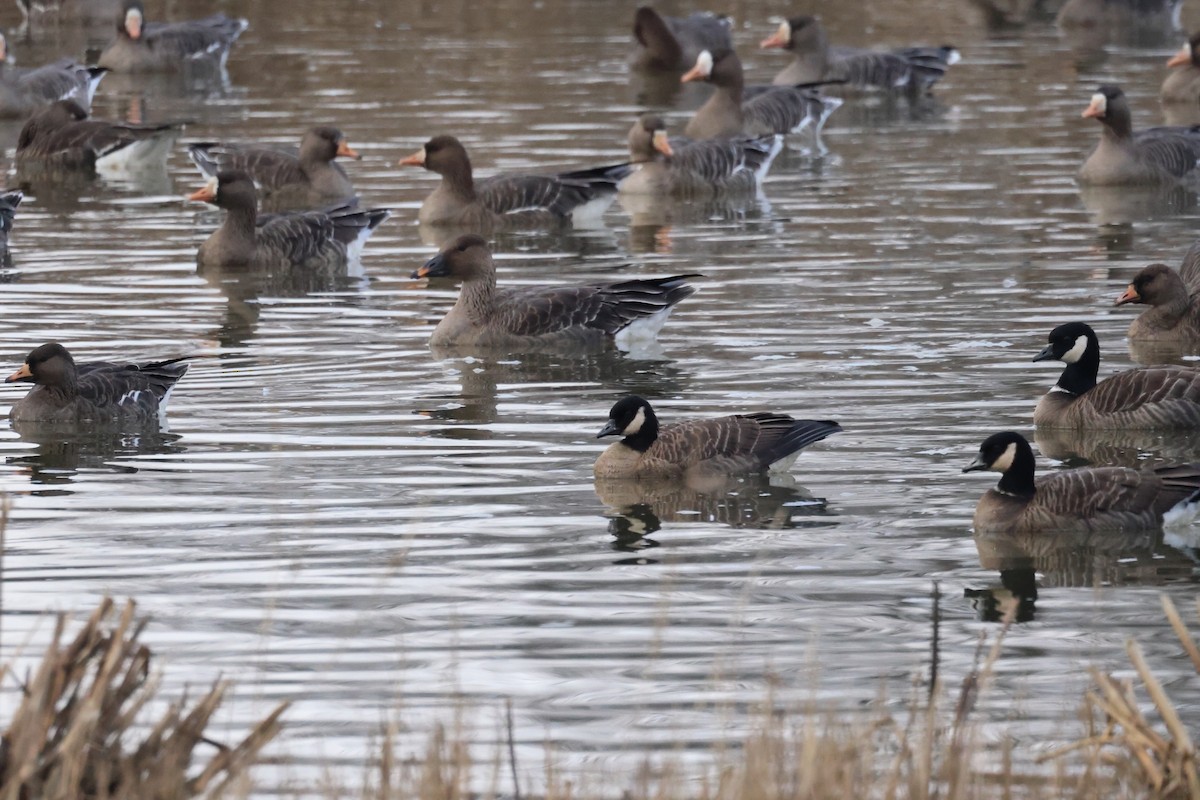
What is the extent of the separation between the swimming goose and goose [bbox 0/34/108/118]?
1944cm

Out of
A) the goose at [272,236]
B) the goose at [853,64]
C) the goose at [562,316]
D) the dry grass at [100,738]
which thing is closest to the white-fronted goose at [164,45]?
the goose at [853,64]

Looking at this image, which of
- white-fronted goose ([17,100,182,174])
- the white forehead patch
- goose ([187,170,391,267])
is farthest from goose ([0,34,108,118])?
the white forehead patch

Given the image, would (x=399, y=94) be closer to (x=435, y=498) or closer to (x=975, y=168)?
(x=975, y=168)

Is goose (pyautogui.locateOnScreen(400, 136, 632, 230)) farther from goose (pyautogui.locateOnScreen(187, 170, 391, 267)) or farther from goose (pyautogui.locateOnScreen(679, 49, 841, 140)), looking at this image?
goose (pyautogui.locateOnScreen(679, 49, 841, 140))

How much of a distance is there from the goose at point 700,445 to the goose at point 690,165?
11.2m

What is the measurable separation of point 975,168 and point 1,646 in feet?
55.7

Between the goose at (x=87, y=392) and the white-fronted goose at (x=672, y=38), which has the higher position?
the white-fronted goose at (x=672, y=38)

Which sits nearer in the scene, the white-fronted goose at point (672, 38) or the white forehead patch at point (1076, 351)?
the white forehead patch at point (1076, 351)

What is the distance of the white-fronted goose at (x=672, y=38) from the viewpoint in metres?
32.7

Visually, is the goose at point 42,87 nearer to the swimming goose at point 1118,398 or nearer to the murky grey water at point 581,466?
the murky grey water at point 581,466

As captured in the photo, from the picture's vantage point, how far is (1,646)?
8469 millimetres

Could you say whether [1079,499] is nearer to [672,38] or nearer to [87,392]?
[87,392]

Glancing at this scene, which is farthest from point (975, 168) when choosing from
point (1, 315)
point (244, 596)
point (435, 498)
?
point (244, 596)

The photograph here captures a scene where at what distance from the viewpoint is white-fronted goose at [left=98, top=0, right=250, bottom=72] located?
1335 inches
